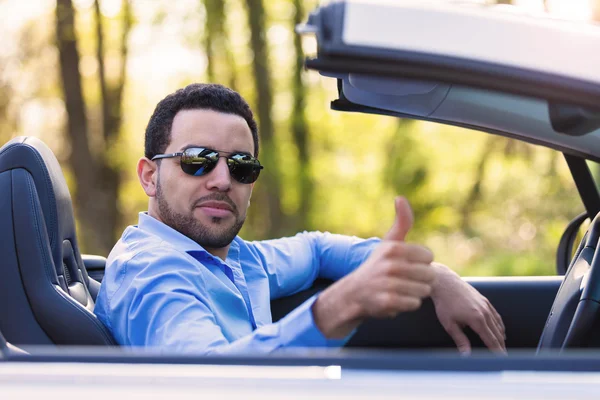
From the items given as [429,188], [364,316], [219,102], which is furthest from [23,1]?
[364,316]

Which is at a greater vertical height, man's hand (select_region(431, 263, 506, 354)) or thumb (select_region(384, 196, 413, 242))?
thumb (select_region(384, 196, 413, 242))

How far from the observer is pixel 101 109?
43.5ft

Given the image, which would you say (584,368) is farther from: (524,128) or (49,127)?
(49,127)

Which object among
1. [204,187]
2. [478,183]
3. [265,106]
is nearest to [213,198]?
[204,187]

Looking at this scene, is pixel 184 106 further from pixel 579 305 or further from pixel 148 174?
pixel 579 305

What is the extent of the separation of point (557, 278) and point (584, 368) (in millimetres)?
1665

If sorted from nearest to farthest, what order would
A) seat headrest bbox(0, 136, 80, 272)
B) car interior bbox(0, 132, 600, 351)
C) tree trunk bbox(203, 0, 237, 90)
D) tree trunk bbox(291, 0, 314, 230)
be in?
car interior bbox(0, 132, 600, 351)
seat headrest bbox(0, 136, 80, 272)
tree trunk bbox(203, 0, 237, 90)
tree trunk bbox(291, 0, 314, 230)

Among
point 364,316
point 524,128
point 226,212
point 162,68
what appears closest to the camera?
point 364,316

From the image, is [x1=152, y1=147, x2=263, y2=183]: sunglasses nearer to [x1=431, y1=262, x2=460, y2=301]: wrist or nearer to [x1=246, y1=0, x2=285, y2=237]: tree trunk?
[x1=431, y1=262, x2=460, y2=301]: wrist

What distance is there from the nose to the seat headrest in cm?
47

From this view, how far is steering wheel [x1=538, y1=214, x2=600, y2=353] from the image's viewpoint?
6.04ft

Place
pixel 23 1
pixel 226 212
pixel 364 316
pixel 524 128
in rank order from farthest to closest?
pixel 23 1, pixel 226 212, pixel 524 128, pixel 364 316

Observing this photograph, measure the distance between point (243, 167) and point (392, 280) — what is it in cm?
101

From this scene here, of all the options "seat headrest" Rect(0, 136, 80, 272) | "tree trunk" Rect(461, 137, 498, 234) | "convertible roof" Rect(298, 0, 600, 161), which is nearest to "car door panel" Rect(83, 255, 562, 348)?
"seat headrest" Rect(0, 136, 80, 272)
